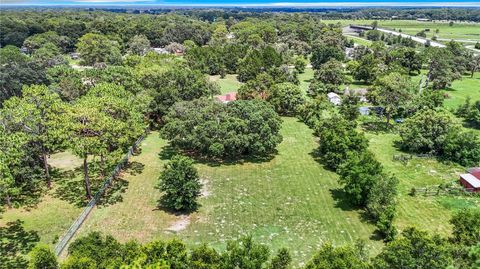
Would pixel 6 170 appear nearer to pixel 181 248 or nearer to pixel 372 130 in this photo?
pixel 181 248

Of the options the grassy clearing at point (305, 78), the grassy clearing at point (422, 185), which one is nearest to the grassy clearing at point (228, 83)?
the grassy clearing at point (305, 78)

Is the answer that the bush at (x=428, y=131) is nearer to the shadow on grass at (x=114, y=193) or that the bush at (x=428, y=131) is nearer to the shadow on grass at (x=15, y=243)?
the shadow on grass at (x=114, y=193)

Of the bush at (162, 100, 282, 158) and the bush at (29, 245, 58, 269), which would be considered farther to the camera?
the bush at (162, 100, 282, 158)

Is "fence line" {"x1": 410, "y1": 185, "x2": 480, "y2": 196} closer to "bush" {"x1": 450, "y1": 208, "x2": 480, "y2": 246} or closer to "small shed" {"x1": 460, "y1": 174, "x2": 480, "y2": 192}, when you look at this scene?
"small shed" {"x1": 460, "y1": 174, "x2": 480, "y2": 192}

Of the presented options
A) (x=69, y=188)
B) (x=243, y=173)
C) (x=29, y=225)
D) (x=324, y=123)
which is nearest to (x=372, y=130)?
(x=324, y=123)

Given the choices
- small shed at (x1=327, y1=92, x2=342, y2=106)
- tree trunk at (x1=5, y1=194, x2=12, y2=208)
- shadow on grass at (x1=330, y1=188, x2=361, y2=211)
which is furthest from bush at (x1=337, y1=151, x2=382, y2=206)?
small shed at (x1=327, y1=92, x2=342, y2=106)

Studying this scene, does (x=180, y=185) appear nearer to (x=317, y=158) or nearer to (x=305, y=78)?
(x=317, y=158)
